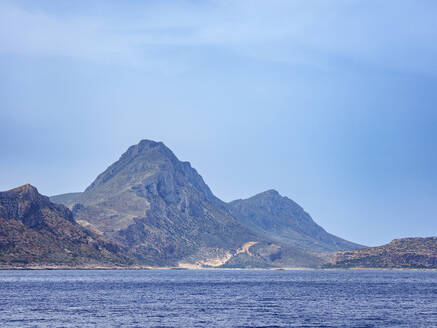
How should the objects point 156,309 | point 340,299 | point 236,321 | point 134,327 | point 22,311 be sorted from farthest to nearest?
point 340,299, point 156,309, point 22,311, point 236,321, point 134,327

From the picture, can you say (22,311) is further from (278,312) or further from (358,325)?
(358,325)


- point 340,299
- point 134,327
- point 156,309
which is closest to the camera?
point 134,327

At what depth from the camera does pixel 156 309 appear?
439ft

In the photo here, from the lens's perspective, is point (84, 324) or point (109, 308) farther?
point (109, 308)

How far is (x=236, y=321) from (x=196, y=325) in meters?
8.25

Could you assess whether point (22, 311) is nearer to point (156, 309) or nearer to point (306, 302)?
point (156, 309)

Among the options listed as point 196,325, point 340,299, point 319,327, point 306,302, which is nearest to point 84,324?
point 196,325

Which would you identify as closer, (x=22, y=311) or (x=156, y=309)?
(x=22, y=311)

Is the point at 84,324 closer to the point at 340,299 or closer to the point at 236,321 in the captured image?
the point at 236,321

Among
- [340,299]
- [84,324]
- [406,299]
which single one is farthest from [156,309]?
[406,299]

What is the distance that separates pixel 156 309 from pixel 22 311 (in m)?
26.7

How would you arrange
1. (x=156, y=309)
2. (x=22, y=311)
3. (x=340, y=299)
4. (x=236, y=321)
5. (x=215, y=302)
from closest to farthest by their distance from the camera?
(x=236, y=321)
(x=22, y=311)
(x=156, y=309)
(x=215, y=302)
(x=340, y=299)

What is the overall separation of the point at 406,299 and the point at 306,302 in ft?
95.2

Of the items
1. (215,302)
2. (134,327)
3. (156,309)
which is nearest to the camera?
(134,327)
